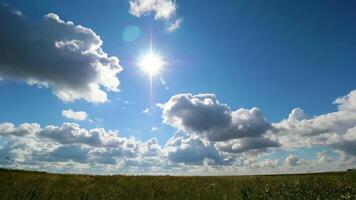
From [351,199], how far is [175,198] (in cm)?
467

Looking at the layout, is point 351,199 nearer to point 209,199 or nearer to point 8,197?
point 209,199

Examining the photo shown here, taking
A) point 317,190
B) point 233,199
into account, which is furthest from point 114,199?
point 317,190

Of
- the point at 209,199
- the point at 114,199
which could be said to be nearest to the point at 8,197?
the point at 114,199

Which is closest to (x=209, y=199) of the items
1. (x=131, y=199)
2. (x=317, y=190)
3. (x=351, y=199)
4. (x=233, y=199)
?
(x=233, y=199)

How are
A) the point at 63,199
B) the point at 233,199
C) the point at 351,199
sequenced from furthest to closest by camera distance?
the point at 63,199 → the point at 233,199 → the point at 351,199

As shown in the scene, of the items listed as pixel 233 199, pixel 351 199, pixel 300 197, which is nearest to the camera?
pixel 351 199

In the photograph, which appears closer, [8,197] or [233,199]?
[8,197]

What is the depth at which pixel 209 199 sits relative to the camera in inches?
361

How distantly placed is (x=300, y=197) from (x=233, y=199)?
1.65 meters

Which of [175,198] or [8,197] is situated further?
[175,198]

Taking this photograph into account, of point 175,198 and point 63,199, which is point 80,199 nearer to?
point 63,199

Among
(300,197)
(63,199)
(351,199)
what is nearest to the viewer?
(351,199)

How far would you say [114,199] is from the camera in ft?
30.1

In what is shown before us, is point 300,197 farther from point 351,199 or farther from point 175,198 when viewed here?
point 175,198
